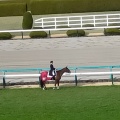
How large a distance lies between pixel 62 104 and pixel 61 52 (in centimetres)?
761

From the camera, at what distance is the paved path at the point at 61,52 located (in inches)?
727

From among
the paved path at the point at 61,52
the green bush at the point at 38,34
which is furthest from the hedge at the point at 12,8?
the paved path at the point at 61,52

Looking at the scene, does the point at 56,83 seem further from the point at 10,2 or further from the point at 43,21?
the point at 10,2

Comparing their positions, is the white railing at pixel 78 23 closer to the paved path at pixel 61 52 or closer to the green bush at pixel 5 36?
the paved path at pixel 61 52

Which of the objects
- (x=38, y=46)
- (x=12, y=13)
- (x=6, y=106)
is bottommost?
(x=6, y=106)

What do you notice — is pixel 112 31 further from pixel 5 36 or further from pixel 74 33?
pixel 5 36

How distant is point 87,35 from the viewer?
2309 cm

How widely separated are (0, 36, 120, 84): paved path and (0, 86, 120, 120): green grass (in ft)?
12.6

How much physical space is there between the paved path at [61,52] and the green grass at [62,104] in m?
3.83

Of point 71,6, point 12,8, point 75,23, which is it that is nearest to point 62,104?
point 75,23

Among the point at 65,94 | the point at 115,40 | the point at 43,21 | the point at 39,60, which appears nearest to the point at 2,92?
the point at 65,94

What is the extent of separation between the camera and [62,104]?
42.0 feet

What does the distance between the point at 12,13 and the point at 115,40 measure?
41.6ft

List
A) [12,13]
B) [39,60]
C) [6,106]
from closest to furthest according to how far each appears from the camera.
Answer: [6,106] → [39,60] → [12,13]
